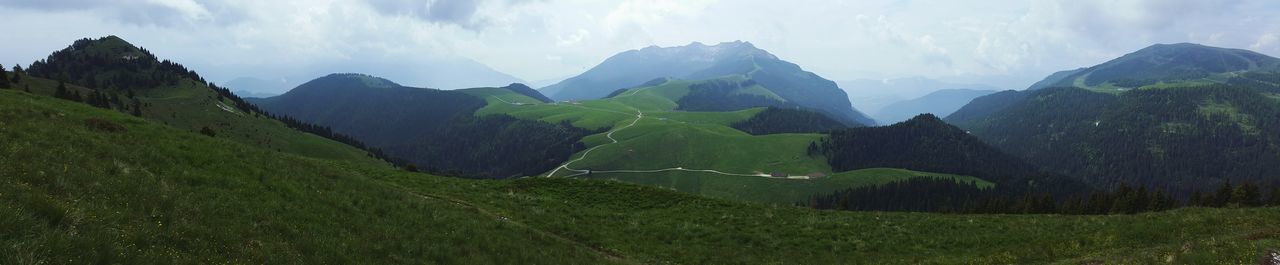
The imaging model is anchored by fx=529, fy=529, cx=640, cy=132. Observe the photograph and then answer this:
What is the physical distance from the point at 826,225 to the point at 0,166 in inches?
1317

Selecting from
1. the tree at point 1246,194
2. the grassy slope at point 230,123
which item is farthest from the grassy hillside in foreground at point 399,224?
the grassy slope at point 230,123

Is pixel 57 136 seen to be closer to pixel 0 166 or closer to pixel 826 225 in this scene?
pixel 0 166

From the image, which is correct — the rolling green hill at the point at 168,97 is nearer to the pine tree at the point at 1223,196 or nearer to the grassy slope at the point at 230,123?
the grassy slope at the point at 230,123

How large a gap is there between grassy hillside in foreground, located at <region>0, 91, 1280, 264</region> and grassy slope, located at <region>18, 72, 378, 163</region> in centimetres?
8497

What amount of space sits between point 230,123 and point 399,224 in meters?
130

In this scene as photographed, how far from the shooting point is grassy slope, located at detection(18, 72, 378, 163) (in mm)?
107062

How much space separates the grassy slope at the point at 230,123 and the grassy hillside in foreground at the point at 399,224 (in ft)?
279

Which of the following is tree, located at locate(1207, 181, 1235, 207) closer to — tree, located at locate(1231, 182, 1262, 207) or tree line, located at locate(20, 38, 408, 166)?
tree, located at locate(1231, 182, 1262, 207)

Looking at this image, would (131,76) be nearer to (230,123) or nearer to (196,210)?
(230,123)

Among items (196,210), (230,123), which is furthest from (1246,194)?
(230,123)

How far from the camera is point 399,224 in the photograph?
1995cm

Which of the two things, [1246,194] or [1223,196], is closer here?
[1246,194]

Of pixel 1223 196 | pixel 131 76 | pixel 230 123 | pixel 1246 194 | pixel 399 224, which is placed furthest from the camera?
pixel 131 76

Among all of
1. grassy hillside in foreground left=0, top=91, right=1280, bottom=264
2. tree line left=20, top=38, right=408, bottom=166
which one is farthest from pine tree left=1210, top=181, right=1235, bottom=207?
tree line left=20, top=38, right=408, bottom=166
